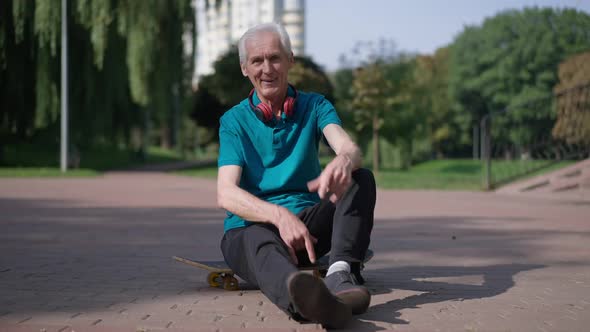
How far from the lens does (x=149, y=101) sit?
20.6 m

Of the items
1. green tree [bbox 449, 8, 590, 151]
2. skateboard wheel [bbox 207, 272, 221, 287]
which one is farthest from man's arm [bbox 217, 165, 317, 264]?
green tree [bbox 449, 8, 590, 151]

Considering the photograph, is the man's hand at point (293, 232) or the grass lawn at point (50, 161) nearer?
the man's hand at point (293, 232)

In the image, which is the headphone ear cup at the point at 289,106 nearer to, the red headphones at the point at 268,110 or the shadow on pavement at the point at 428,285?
the red headphones at the point at 268,110

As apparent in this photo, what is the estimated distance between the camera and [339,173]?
3.03m

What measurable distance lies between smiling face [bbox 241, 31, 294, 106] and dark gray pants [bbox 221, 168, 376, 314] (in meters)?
0.67

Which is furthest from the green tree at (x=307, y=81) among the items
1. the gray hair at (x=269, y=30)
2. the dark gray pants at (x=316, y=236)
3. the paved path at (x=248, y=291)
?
the dark gray pants at (x=316, y=236)

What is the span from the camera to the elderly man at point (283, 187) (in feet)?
10.1

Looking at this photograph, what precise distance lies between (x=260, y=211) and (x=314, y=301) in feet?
2.14

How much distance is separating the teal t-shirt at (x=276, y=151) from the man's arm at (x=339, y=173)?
261 millimetres

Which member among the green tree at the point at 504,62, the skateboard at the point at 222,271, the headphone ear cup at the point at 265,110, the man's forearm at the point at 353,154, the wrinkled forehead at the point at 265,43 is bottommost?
the skateboard at the point at 222,271

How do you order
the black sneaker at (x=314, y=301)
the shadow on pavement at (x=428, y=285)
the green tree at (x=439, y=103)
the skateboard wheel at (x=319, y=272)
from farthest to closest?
the green tree at (x=439, y=103), the skateboard wheel at (x=319, y=272), the shadow on pavement at (x=428, y=285), the black sneaker at (x=314, y=301)

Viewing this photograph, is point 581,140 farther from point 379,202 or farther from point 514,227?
point 514,227

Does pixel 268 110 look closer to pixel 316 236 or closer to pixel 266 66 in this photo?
pixel 266 66

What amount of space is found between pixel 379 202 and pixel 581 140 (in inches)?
238
